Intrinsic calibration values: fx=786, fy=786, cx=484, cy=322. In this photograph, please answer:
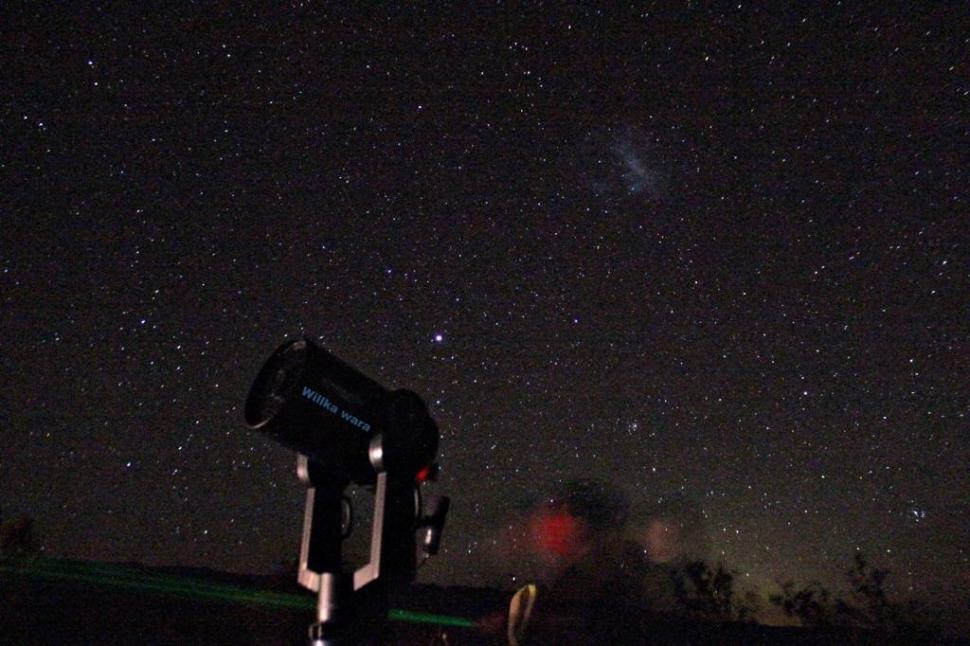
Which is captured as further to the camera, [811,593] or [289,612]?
[811,593]

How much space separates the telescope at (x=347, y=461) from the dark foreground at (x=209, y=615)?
11.5 meters

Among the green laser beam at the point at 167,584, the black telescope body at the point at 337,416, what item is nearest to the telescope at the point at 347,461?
the black telescope body at the point at 337,416

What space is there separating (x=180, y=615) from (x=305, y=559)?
54.0ft

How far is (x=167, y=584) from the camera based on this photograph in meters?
19.4

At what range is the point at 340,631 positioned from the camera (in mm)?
3029

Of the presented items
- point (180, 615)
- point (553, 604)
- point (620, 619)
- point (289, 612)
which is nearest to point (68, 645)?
point (180, 615)

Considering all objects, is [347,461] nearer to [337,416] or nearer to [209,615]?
[337,416]

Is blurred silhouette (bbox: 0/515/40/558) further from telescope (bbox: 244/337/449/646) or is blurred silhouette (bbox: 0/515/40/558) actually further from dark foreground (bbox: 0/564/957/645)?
telescope (bbox: 244/337/449/646)

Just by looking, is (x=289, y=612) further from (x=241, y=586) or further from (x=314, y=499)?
(x=314, y=499)

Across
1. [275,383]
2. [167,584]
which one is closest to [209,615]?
[167,584]

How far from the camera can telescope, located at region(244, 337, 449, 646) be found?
124 inches

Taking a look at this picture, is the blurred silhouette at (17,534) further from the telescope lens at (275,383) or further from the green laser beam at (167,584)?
the telescope lens at (275,383)

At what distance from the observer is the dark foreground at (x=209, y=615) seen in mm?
16453

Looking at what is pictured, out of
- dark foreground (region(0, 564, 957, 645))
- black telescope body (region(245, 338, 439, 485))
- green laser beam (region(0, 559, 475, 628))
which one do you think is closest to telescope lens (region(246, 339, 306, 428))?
black telescope body (region(245, 338, 439, 485))
